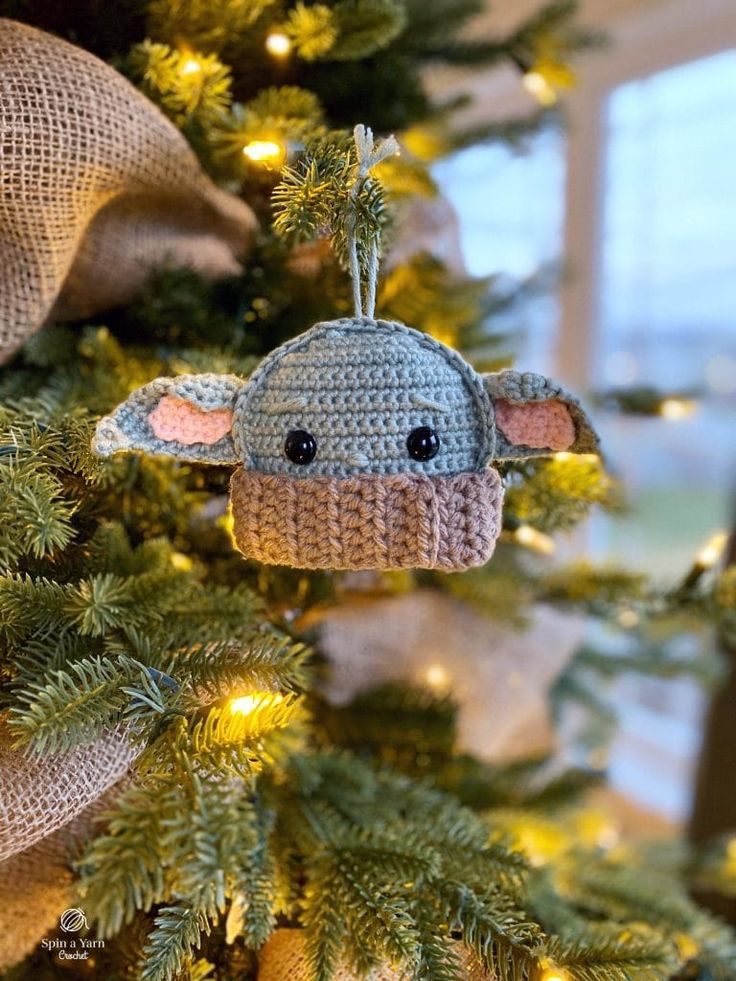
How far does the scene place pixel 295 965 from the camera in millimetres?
376

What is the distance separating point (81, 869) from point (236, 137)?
41 centimetres

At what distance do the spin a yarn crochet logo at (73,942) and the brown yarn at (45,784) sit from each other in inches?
3.3

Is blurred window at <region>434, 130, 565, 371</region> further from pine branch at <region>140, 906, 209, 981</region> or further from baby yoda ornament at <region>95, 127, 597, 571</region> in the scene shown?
pine branch at <region>140, 906, 209, 981</region>

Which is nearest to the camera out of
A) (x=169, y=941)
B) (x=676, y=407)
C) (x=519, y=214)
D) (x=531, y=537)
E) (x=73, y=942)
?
(x=169, y=941)

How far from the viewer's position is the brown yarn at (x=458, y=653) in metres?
0.64

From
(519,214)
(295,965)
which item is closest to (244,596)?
(295,965)

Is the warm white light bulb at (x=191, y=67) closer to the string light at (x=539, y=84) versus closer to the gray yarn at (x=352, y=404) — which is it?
the gray yarn at (x=352, y=404)

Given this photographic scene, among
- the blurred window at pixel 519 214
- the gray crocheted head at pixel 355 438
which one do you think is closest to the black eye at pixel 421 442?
the gray crocheted head at pixel 355 438

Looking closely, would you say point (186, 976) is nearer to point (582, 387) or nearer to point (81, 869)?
point (81, 869)

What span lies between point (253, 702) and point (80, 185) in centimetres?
29

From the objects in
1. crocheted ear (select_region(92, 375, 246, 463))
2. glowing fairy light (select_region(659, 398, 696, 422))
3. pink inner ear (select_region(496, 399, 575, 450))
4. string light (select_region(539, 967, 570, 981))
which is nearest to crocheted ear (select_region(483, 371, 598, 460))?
pink inner ear (select_region(496, 399, 575, 450))

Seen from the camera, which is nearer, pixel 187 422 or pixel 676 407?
pixel 187 422

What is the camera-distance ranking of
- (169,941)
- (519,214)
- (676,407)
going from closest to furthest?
(169,941) < (676,407) < (519,214)

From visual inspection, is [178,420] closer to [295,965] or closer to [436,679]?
[295,965]
